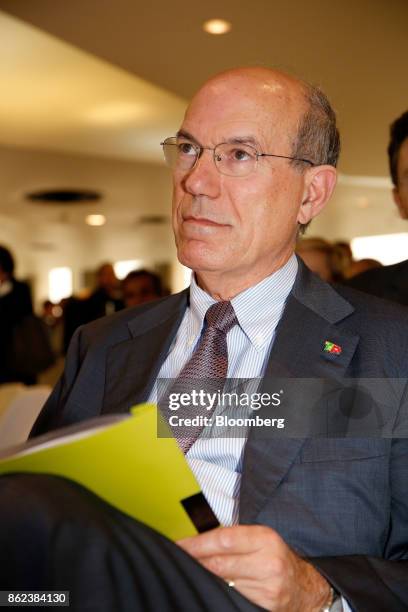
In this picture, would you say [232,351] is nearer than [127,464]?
No

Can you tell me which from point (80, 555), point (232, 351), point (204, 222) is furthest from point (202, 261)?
point (80, 555)

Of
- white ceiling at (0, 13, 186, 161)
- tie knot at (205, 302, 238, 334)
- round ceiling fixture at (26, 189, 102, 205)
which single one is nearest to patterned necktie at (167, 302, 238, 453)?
tie knot at (205, 302, 238, 334)

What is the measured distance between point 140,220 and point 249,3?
1146cm

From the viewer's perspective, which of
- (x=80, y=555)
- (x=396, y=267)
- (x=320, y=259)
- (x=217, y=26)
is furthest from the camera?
(x=217, y=26)

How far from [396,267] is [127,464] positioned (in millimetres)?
1695

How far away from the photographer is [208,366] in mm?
1549

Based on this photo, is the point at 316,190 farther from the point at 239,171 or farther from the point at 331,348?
the point at 331,348

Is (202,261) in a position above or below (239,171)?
below

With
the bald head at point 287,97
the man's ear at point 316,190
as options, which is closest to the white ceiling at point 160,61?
the bald head at point 287,97

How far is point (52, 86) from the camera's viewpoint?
22.2ft

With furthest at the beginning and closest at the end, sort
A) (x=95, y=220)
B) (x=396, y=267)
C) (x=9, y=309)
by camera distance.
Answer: (x=95, y=220), (x=9, y=309), (x=396, y=267)

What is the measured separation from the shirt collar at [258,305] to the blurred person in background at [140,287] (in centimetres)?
304

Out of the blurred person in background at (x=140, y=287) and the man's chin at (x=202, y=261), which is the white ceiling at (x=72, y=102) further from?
the man's chin at (x=202, y=261)

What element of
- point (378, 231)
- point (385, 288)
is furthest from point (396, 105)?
point (378, 231)
